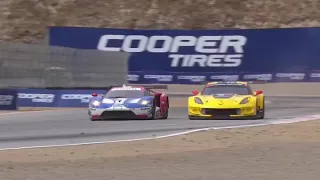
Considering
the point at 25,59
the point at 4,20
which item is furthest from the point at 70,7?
the point at 25,59

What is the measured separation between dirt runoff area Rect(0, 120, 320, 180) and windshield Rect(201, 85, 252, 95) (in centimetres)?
611

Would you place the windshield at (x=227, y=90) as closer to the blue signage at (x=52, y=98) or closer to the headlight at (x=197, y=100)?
the headlight at (x=197, y=100)

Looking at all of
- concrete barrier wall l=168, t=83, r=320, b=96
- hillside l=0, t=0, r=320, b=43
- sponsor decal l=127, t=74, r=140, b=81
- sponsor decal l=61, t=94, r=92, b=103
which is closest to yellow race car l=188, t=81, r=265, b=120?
sponsor decal l=61, t=94, r=92, b=103

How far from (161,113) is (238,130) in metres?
5.90

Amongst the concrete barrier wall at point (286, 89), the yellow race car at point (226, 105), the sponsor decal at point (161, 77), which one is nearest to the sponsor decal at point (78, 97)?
the yellow race car at point (226, 105)

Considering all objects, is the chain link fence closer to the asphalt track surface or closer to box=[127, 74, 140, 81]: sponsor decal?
box=[127, 74, 140, 81]: sponsor decal

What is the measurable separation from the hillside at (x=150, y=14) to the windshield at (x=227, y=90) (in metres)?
35.0

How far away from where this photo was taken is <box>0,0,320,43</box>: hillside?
5766 centimetres

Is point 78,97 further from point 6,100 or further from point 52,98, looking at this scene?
point 6,100

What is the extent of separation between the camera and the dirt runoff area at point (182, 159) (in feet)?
33.9

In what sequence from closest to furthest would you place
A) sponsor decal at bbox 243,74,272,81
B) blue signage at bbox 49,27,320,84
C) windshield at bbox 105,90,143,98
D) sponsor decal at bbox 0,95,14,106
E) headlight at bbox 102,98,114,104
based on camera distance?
headlight at bbox 102,98,114,104 → windshield at bbox 105,90,143,98 → sponsor decal at bbox 0,95,14,106 → blue signage at bbox 49,27,320,84 → sponsor decal at bbox 243,74,272,81

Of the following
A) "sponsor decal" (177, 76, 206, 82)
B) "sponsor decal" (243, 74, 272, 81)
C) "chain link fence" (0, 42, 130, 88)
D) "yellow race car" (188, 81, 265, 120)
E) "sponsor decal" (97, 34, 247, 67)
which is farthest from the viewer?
"sponsor decal" (97, 34, 247, 67)

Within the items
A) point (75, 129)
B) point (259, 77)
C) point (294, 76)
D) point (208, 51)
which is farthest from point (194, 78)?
point (75, 129)

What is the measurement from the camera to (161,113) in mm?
23047
